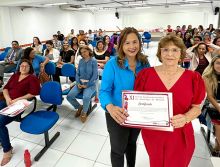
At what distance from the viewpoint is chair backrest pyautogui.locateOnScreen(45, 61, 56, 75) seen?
434cm

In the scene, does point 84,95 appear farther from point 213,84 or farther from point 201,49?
point 201,49

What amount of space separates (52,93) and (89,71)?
931 millimetres

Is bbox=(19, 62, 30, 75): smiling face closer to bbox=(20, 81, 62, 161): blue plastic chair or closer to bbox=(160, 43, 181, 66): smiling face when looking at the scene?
bbox=(20, 81, 62, 161): blue plastic chair

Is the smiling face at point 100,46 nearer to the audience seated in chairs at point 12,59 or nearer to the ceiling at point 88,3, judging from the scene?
the audience seated in chairs at point 12,59

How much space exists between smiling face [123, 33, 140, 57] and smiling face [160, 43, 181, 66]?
254 mm

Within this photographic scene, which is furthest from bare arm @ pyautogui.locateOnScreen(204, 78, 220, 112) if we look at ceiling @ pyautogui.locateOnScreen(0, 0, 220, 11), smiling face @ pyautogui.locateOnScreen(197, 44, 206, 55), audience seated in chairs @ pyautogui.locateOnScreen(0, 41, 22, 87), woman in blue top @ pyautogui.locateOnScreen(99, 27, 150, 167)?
ceiling @ pyautogui.locateOnScreen(0, 0, 220, 11)

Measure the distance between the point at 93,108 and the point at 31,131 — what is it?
1.68 meters

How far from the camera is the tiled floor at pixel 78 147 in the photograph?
2316 mm

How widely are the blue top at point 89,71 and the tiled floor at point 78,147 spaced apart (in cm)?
74

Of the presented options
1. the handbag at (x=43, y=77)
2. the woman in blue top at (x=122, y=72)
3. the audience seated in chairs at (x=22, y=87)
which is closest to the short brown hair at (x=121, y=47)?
the woman in blue top at (x=122, y=72)

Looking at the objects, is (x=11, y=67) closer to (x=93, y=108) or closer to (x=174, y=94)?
(x=93, y=108)

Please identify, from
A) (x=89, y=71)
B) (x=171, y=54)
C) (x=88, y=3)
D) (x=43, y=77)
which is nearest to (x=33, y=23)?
(x=88, y=3)

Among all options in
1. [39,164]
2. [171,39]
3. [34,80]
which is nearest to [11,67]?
[34,80]

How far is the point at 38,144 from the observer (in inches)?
105
